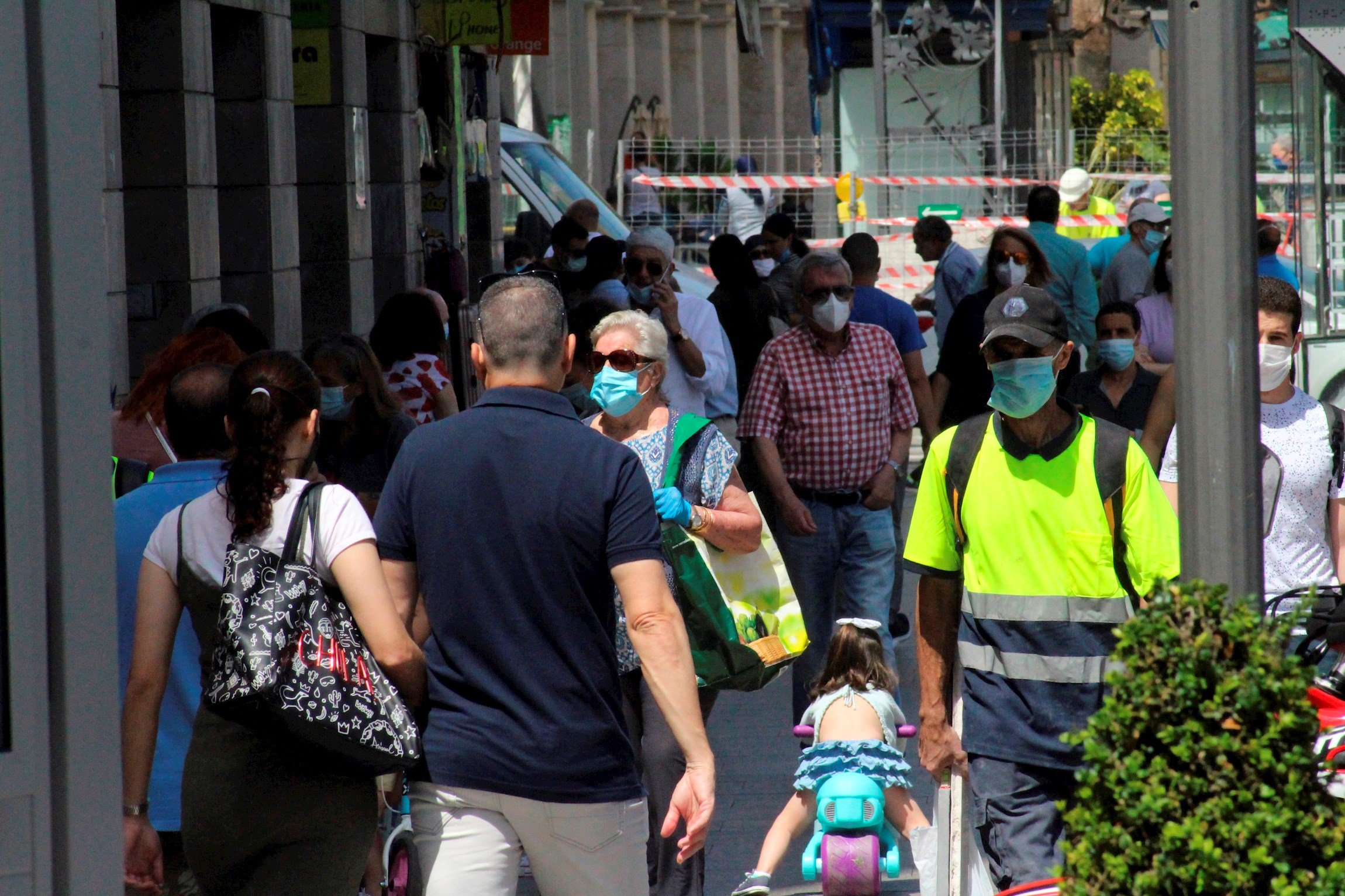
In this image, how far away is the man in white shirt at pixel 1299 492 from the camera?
5.42m

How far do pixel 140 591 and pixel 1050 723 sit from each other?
2126 millimetres

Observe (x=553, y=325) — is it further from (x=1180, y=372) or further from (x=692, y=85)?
(x=692, y=85)

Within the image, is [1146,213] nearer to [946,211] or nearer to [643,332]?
[643,332]

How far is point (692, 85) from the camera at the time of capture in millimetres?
46656

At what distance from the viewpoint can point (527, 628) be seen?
12.9 feet

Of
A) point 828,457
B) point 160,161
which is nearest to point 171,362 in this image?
point 828,457

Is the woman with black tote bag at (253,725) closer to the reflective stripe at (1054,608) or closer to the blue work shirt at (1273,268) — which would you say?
the reflective stripe at (1054,608)

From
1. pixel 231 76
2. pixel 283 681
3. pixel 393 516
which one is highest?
pixel 231 76

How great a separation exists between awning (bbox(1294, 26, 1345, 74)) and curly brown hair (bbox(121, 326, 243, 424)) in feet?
19.1

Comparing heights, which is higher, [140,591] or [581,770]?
[140,591]

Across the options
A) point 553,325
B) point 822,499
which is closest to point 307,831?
point 553,325

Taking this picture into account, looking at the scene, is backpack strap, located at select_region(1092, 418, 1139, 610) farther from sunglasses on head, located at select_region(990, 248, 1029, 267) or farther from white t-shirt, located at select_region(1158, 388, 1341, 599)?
sunglasses on head, located at select_region(990, 248, 1029, 267)

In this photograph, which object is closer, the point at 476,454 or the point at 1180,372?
the point at 1180,372

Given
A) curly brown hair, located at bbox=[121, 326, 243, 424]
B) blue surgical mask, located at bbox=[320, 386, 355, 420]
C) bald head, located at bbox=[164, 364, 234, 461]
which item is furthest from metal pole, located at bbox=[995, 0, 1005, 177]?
bald head, located at bbox=[164, 364, 234, 461]
